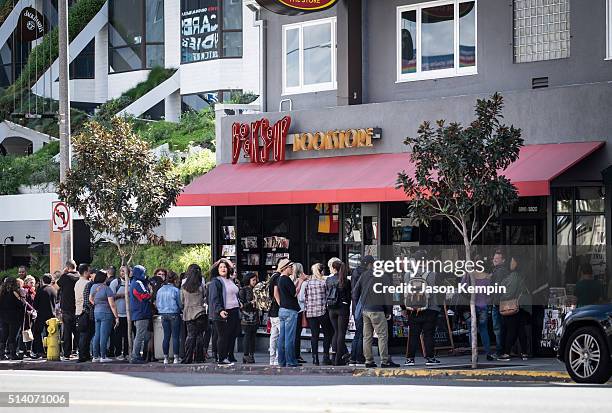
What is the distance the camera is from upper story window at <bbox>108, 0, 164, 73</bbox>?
186ft

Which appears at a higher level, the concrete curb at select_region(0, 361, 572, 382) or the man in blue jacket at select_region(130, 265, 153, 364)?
the man in blue jacket at select_region(130, 265, 153, 364)

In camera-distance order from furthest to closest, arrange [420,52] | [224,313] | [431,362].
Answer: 1. [420,52]
2. [224,313]
3. [431,362]

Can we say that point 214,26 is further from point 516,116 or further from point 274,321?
point 274,321

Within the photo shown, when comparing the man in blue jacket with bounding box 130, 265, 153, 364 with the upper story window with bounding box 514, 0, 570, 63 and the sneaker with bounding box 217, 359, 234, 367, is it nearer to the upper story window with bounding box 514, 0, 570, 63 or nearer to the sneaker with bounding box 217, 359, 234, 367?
the sneaker with bounding box 217, 359, 234, 367

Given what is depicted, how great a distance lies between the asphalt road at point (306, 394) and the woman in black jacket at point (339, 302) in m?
1.61

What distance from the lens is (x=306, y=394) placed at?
56.1ft

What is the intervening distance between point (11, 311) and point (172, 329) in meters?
4.28

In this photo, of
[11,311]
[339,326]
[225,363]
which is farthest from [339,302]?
[11,311]

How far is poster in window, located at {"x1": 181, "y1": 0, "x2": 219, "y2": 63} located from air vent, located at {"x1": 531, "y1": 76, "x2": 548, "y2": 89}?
101 feet

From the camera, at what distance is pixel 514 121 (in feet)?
78.8

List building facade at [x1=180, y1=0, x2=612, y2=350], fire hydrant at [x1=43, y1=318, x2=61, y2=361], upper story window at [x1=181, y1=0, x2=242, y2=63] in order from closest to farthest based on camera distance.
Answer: building facade at [x1=180, y1=0, x2=612, y2=350] < fire hydrant at [x1=43, y1=318, x2=61, y2=361] < upper story window at [x1=181, y1=0, x2=242, y2=63]

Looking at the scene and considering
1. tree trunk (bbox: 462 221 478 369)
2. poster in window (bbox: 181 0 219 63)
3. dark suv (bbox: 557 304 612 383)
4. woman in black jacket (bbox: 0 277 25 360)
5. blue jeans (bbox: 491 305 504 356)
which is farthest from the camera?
poster in window (bbox: 181 0 219 63)

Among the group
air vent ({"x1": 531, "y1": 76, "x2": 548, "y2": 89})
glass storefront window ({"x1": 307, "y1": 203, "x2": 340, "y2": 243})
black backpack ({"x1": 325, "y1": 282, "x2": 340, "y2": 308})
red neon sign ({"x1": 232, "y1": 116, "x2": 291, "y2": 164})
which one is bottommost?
black backpack ({"x1": 325, "y1": 282, "x2": 340, "y2": 308})

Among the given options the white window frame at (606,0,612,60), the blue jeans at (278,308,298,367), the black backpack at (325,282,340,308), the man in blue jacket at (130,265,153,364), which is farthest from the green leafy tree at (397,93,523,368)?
the man in blue jacket at (130,265,153,364)
